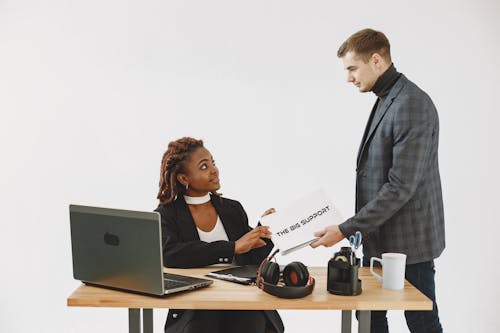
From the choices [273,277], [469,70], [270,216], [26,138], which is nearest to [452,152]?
[469,70]

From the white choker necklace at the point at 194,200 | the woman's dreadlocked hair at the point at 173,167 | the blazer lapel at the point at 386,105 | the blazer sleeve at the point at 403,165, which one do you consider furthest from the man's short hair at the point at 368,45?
the white choker necklace at the point at 194,200

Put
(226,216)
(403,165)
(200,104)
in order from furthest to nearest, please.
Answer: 1. (200,104)
2. (226,216)
3. (403,165)

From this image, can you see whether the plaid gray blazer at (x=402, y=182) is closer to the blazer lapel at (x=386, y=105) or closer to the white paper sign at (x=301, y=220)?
the blazer lapel at (x=386, y=105)

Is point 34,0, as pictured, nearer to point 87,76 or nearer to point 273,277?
point 87,76

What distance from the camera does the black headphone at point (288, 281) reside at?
196 cm

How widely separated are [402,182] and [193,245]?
841mm

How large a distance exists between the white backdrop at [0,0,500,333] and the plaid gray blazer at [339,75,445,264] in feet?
3.81

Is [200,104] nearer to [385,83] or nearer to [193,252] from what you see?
[385,83]

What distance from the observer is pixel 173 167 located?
2604 millimetres

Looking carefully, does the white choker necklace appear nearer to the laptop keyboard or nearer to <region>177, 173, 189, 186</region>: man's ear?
<region>177, 173, 189, 186</region>: man's ear

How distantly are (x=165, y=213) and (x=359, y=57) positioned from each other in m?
1.03

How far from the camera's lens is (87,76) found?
3686 mm

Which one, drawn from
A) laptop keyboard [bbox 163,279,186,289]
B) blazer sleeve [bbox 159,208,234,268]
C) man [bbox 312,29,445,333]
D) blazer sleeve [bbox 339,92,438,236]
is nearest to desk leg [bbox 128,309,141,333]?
laptop keyboard [bbox 163,279,186,289]

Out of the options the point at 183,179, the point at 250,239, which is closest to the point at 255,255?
the point at 250,239
